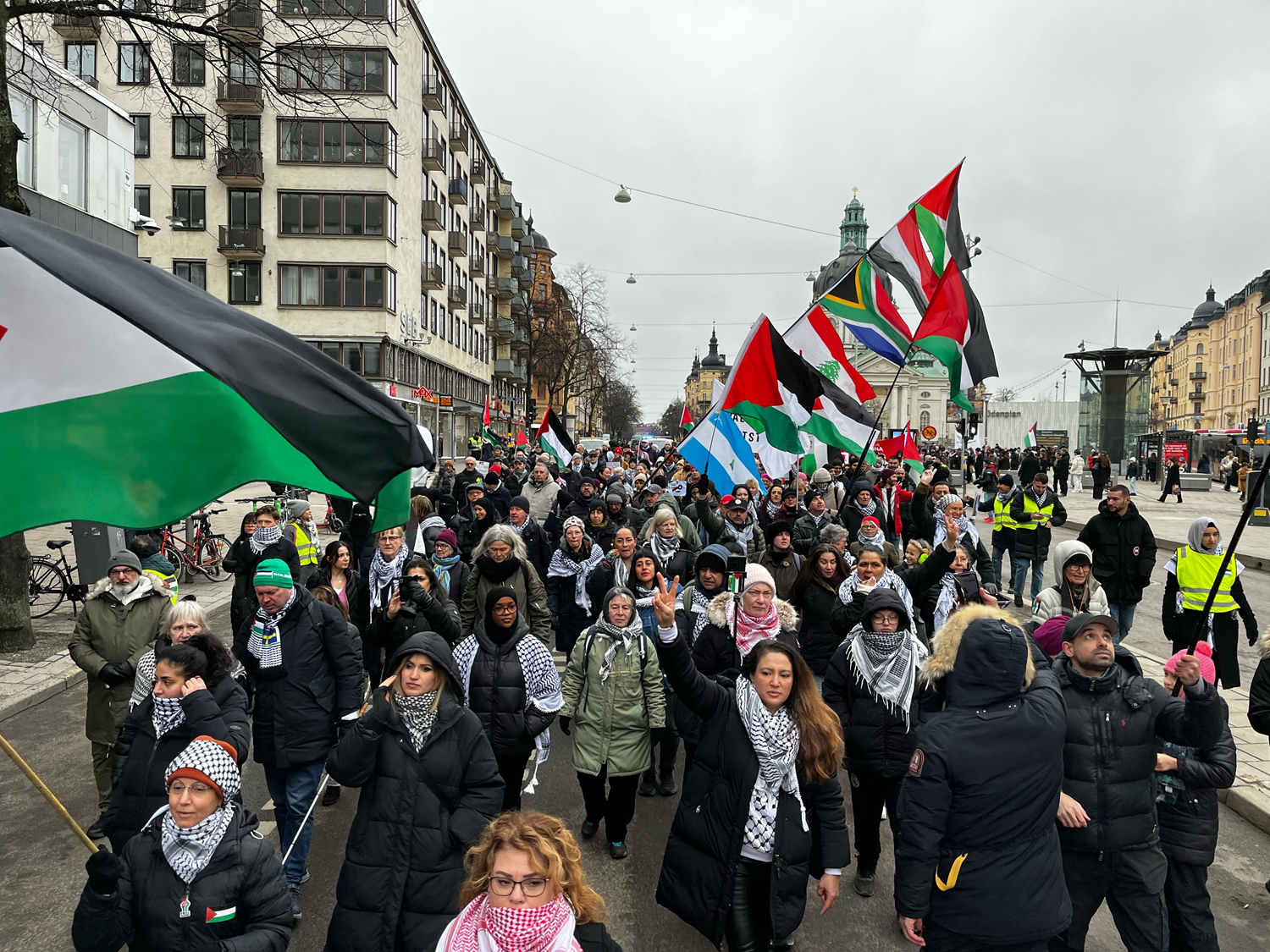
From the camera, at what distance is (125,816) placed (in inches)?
141

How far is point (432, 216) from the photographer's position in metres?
41.7

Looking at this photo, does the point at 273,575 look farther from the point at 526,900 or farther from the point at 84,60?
the point at 84,60

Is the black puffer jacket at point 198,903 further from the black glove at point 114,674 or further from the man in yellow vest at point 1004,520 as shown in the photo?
the man in yellow vest at point 1004,520

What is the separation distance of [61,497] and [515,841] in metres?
1.65

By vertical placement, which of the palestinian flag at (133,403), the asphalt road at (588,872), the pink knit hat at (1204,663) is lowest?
the asphalt road at (588,872)

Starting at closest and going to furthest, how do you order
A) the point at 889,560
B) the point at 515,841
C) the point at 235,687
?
1. the point at 515,841
2. the point at 235,687
3. the point at 889,560

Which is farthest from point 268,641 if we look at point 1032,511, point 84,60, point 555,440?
point 84,60

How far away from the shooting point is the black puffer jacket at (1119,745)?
3.31 metres

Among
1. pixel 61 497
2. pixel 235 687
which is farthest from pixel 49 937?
pixel 61 497

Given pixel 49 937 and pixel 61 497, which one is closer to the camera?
pixel 61 497

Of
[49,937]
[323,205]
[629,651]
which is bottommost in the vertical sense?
[49,937]

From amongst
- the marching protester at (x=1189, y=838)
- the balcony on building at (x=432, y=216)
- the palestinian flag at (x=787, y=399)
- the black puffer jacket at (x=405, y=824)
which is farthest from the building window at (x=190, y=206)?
the marching protester at (x=1189, y=838)

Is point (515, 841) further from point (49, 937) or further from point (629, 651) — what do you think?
point (49, 937)

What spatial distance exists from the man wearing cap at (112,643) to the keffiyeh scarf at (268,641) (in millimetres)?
1167
